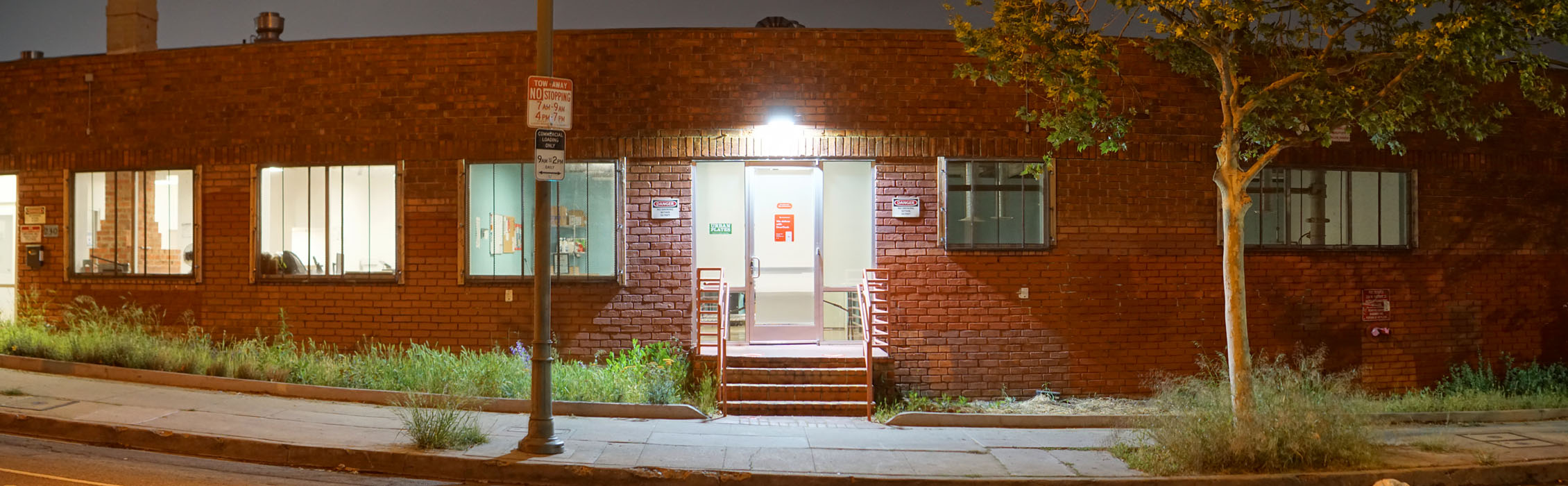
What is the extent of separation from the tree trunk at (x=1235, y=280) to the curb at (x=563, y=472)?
113cm

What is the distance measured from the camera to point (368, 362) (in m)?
11.0

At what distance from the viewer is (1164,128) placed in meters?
12.0

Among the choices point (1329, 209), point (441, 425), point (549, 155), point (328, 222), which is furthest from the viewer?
point (1329, 209)

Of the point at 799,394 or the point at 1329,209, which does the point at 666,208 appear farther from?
the point at 1329,209

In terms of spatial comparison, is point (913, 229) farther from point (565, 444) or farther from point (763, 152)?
point (565, 444)

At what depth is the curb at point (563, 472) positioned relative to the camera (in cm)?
771

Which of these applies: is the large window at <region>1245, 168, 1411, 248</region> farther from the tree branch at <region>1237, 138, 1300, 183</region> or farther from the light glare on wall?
the light glare on wall

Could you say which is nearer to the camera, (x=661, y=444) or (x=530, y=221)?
(x=661, y=444)

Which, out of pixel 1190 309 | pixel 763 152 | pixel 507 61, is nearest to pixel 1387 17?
pixel 1190 309

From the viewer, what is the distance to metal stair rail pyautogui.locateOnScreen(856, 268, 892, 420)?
1070 cm

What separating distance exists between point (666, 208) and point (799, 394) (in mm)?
2689

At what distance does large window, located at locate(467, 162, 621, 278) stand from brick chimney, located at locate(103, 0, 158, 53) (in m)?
5.02

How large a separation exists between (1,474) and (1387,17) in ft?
39.2

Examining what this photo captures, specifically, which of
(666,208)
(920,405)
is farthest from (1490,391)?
(666,208)
